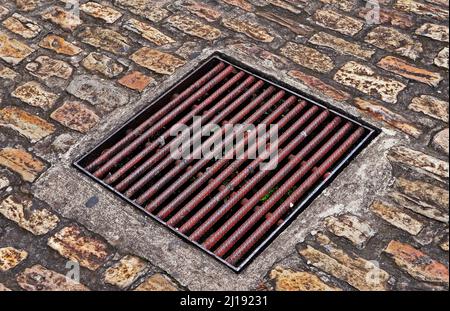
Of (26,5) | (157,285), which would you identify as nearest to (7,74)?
(26,5)

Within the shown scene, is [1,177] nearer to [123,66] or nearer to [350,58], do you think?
[123,66]

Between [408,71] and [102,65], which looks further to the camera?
[102,65]

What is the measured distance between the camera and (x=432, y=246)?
8.39 ft

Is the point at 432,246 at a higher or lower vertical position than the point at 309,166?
lower

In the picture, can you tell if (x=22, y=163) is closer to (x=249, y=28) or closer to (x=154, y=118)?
(x=154, y=118)

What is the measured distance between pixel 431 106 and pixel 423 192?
608 mm

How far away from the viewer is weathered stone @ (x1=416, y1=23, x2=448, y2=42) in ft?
11.7

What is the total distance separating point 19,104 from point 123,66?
2.03 ft

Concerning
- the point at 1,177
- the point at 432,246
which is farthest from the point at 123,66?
the point at 432,246

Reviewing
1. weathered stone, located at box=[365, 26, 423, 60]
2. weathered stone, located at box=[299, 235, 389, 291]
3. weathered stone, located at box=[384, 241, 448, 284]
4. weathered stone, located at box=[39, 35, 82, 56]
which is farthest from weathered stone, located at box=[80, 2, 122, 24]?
weathered stone, located at box=[384, 241, 448, 284]

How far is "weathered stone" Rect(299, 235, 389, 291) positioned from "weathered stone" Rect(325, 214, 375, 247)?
0.07 meters

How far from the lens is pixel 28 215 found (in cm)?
279

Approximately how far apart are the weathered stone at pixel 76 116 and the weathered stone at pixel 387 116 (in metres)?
1.41

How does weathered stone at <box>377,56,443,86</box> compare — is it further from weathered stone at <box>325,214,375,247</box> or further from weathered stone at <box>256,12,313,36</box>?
weathered stone at <box>325,214,375,247</box>
